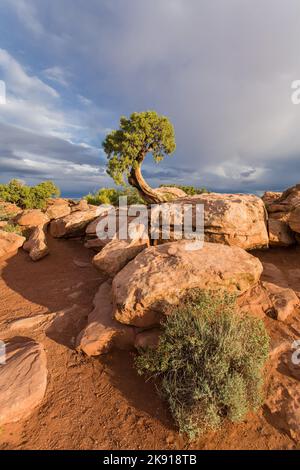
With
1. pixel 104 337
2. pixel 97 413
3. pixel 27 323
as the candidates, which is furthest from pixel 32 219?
pixel 97 413

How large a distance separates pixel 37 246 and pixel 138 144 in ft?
26.5

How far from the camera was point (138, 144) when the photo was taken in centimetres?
1365

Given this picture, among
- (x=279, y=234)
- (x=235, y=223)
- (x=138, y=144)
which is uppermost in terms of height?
(x=138, y=144)

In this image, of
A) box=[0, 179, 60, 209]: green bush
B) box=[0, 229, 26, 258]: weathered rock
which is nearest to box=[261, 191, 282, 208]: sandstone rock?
box=[0, 229, 26, 258]: weathered rock

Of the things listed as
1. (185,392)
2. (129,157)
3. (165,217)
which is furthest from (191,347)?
(129,157)

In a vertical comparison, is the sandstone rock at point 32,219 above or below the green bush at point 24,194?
below

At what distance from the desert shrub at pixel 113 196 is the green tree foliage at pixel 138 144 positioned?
0.96 metres

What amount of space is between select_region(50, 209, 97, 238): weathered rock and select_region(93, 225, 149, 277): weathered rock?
3473 millimetres

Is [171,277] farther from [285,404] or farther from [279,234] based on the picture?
[279,234]

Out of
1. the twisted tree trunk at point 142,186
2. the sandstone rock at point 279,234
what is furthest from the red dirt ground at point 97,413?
the twisted tree trunk at point 142,186

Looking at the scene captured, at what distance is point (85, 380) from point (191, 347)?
1.90 metres

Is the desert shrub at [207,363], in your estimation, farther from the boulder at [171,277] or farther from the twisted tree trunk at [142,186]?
the twisted tree trunk at [142,186]

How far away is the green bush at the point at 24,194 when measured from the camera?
17069 mm

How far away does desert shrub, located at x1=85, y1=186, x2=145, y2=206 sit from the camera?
15.4 m
